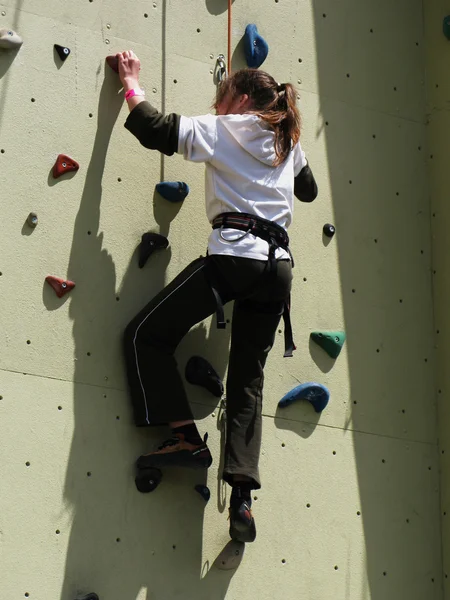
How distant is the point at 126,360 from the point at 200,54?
1.14 metres

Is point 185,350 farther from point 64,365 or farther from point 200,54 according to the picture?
point 200,54

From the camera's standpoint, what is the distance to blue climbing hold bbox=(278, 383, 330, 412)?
404cm

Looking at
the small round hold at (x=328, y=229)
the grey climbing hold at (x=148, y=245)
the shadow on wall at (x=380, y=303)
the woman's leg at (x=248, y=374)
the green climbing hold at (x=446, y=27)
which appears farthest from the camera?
the green climbing hold at (x=446, y=27)

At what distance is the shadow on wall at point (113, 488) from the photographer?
12.0ft

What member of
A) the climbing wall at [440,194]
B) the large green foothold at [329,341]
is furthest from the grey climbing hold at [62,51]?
the climbing wall at [440,194]

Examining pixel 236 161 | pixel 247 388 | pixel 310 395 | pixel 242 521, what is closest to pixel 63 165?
pixel 236 161

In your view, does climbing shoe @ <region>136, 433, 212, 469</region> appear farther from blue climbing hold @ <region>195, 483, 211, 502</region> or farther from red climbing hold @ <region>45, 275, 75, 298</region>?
red climbing hold @ <region>45, 275, 75, 298</region>

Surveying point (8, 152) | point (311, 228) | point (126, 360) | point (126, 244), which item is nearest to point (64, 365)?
point (126, 360)

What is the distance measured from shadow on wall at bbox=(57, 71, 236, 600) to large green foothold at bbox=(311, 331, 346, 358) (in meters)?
0.47

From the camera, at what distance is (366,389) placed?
425 centimetres

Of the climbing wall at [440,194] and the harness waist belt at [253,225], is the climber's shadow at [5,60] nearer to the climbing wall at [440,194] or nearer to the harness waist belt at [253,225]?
the harness waist belt at [253,225]

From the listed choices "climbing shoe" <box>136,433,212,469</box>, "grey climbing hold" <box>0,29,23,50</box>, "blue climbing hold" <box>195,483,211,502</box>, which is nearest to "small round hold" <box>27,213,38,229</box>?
"grey climbing hold" <box>0,29,23,50</box>

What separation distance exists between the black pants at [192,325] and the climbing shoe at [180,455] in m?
0.07

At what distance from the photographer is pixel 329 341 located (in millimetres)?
4160
